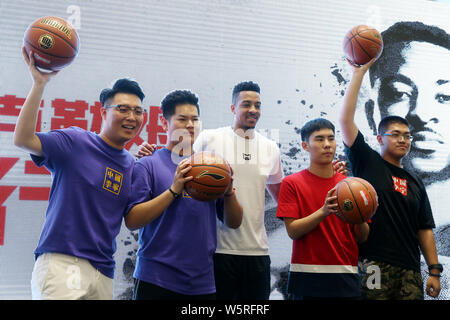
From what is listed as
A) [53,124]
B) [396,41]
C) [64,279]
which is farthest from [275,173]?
[396,41]

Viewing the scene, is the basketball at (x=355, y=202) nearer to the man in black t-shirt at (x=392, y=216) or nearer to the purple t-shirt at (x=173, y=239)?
the man in black t-shirt at (x=392, y=216)

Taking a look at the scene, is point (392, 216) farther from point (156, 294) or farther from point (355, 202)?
point (156, 294)

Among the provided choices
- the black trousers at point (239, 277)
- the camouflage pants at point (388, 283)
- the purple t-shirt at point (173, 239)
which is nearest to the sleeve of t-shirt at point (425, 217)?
the camouflage pants at point (388, 283)

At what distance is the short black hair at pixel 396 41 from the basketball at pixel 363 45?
4.91 ft

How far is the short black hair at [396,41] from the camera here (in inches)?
147

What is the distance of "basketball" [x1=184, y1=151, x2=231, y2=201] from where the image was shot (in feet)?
5.50

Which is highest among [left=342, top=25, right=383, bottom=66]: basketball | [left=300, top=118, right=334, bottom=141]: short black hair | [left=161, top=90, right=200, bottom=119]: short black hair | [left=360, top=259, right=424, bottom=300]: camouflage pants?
[left=342, top=25, right=383, bottom=66]: basketball

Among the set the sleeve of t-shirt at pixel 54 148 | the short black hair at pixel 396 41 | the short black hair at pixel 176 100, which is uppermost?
the short black hair at pixel 396 41

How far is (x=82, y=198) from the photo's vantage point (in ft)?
5.39

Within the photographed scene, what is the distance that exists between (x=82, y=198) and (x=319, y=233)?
1.14 metres

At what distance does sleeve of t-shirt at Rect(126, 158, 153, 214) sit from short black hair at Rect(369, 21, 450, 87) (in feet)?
8.73

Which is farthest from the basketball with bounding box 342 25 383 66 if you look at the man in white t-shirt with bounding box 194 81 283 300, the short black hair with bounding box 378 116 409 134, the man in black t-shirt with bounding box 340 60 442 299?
the man in white t-shirt with bounding box 194 81 283 300

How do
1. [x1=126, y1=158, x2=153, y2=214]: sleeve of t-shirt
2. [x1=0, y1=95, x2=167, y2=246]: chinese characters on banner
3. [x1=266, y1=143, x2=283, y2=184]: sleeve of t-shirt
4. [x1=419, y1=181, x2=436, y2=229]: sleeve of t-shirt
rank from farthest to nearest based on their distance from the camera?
[x1=0, y1=95, x2=167, y2=246]: chinese characters on banner, [x1=266, y1=143, x2=283, y2=184]: sleeve of t-shirt, [x1=419, y1=181, x2=436, y2=229]: sleeve of t-shirt, [x1=126, y1=158, x2=153, y2=214]: sleeve of t-shirt

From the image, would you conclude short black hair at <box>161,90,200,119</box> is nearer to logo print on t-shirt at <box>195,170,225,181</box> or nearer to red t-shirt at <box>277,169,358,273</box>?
logo print on t-shirt at <box>195,170,225,181</box>
